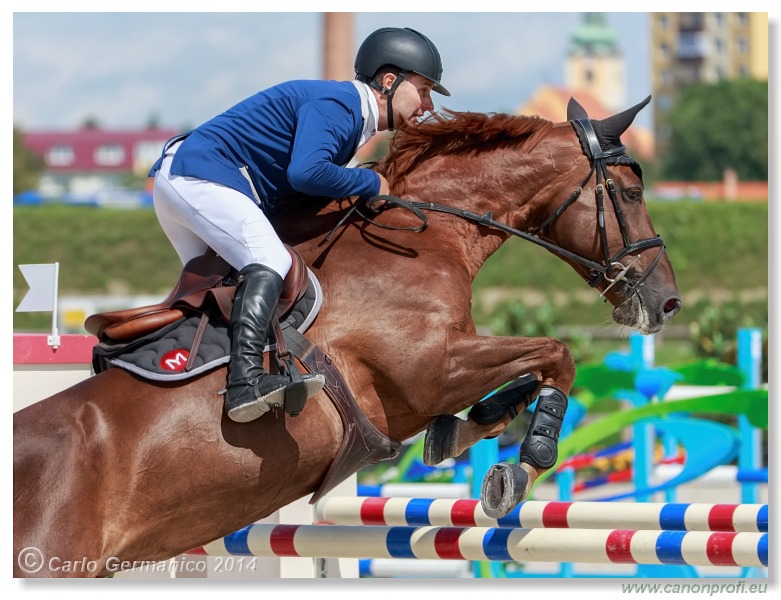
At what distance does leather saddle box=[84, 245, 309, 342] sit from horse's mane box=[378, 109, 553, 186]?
31.7 inches

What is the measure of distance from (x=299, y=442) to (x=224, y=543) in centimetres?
90

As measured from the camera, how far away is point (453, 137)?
4.83 meters

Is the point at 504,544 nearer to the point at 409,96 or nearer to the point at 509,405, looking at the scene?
the point at 509,405

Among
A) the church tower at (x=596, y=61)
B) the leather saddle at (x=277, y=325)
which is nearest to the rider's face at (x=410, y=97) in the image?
the leather saddle at (x=277, y=325)

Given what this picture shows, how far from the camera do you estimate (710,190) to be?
65.5m

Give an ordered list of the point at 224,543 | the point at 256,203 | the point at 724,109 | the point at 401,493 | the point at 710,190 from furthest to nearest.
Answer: the point at 724,109
the point at 710,190
the point at 401,493
the point at 224,543
the point at 256,203

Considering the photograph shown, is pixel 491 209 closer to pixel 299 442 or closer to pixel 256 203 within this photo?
pixel 256 203

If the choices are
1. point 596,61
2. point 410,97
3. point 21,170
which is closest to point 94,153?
point 21,170

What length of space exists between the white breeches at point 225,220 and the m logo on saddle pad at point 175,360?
1.24ft

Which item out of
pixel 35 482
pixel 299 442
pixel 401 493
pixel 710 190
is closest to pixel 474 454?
pixel 401 493

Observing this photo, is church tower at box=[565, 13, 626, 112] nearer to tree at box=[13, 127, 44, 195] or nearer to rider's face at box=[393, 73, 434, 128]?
tree at box=[13, 127, 44, 195]

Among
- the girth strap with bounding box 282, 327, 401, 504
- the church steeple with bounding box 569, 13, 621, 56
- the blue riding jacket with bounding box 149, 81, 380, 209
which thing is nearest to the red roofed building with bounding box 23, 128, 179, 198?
the church steeple with bounding box 569, 13, 621, 56

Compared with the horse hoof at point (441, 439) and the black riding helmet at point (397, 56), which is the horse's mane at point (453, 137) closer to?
the black riding helmet at point (397, 56)

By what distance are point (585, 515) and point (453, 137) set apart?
168cm
